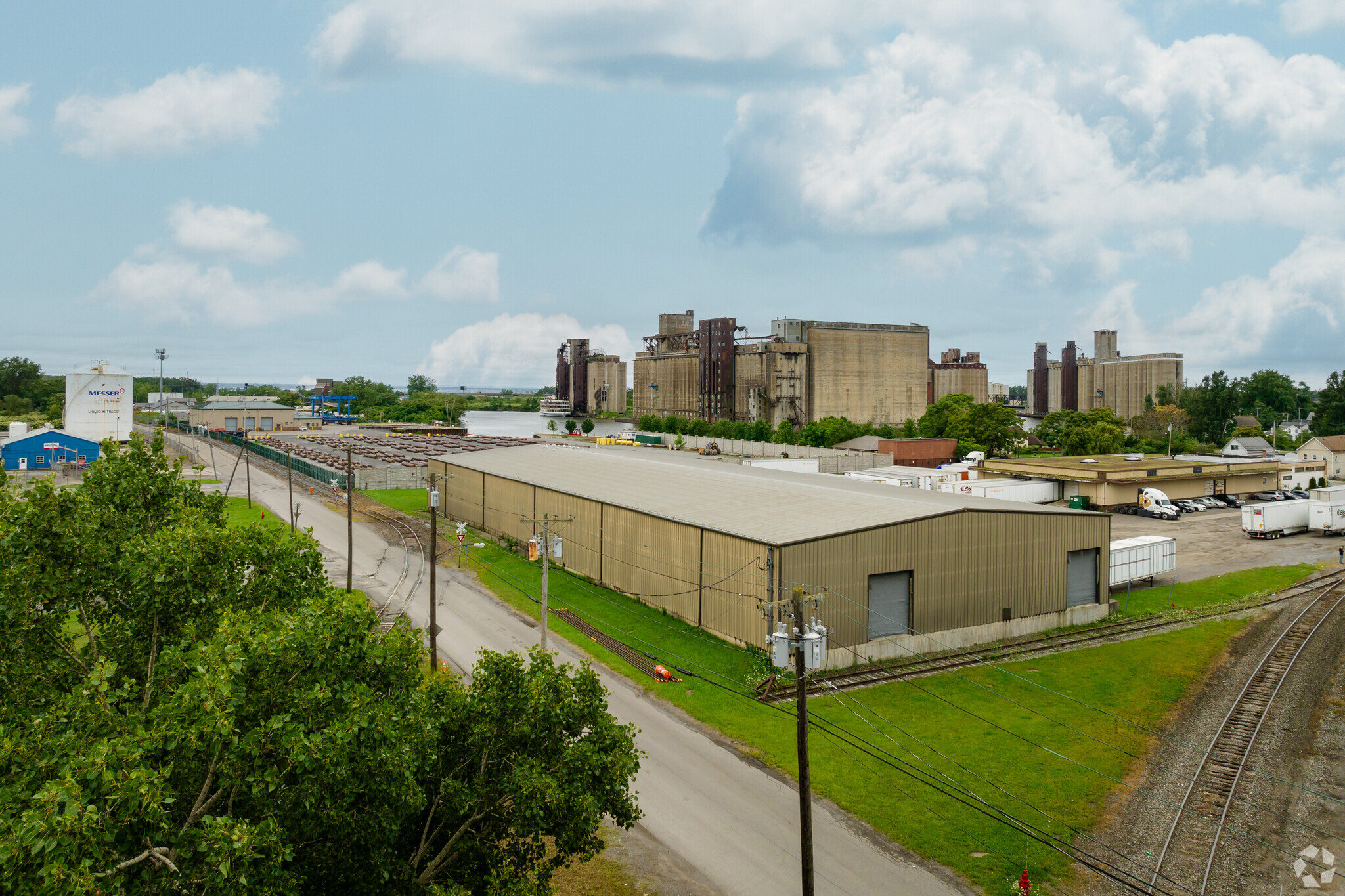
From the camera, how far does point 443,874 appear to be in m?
13.0

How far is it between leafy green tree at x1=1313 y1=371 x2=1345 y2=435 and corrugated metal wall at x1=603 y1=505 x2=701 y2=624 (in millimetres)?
151318

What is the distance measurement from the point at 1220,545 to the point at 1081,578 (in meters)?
29.5

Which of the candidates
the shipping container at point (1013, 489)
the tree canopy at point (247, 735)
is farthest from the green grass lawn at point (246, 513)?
the shipping container at point (1013, 489)

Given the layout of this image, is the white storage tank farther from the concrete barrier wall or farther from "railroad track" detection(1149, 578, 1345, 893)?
"railroad track" detection(1149, 578, 1345, 893)

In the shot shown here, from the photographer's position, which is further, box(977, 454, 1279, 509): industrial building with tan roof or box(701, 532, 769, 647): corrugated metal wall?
box(977, 454, 1279, 509): industrial building with tan roof

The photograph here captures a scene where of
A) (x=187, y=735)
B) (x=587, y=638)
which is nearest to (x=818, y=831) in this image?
(x=187, y=735)

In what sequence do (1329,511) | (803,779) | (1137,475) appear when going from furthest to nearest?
(1137,475), (1329,511), (803,779)

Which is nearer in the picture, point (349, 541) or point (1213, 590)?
point (349, 541)

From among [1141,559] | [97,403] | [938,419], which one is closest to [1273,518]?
[1141,559]

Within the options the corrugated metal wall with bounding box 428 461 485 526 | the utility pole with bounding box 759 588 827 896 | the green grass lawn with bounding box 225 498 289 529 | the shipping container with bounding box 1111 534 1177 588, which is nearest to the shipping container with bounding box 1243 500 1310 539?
the shipping container with bounding box 1111 534 1177 588

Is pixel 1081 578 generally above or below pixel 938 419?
below

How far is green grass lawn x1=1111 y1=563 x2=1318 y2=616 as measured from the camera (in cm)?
4175

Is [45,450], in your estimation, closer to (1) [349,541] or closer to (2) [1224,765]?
(1) [349,541]

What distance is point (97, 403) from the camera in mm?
125500
